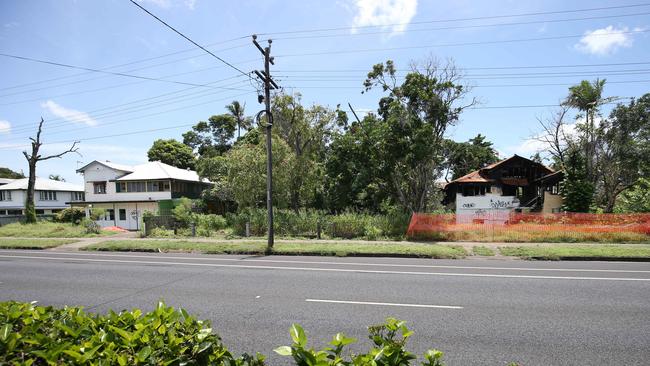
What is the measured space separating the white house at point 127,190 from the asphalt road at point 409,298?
926 inches

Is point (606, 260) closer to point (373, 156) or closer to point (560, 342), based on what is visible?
point (560, 342)

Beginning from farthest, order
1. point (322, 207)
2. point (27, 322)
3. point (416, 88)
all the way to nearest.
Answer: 1. point (322, 207)
2. point (416, 88)
3. point (27, 322)

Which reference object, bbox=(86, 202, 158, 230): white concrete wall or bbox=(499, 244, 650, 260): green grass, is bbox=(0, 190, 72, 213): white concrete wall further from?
bbox=(499, 244, 650, 260): green grass

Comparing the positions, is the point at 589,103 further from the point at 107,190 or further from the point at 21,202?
the point at 21,202

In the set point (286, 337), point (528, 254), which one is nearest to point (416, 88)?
point (528, 254)

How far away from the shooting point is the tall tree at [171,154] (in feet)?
175

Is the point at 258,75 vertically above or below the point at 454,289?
above

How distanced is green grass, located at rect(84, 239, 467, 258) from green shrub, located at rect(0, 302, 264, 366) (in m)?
12.0

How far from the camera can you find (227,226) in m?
24.3

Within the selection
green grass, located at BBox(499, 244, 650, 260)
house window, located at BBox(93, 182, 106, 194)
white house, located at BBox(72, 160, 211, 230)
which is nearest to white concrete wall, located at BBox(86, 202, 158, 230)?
white house, located at BBox(72, 160, 211, 230)

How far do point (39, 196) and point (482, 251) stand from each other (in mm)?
56114

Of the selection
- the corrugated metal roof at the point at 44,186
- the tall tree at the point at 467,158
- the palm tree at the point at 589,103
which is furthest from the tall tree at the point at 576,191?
the corrugated metal roof at the point at 44,186

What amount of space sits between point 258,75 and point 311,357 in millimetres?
15409

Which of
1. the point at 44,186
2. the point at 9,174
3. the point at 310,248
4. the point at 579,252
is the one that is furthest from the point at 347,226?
the point at 9,174
